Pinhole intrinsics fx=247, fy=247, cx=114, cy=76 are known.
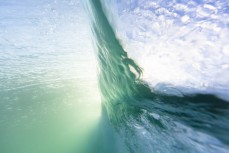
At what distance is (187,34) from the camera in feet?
6.06

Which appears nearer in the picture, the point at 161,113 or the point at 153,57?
the point at 153,57

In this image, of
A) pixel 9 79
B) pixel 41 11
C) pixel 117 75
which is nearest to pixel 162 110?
pixel 117 75

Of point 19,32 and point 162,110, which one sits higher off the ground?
point 19,32

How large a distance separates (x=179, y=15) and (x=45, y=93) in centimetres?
1501

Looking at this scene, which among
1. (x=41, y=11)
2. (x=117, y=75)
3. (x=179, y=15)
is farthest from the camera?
(x=41, y=11)

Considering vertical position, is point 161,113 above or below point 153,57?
below

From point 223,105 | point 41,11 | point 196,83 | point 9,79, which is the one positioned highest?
point 41,11

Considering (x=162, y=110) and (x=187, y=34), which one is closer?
(x=187, y=34)

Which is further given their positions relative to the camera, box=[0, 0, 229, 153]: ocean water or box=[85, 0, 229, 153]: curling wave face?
box=[85, 0, 229, 153]: curling wave face

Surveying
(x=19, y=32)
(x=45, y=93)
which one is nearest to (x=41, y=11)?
(x=19, y=32)

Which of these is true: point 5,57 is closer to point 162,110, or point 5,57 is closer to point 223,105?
point 162,110

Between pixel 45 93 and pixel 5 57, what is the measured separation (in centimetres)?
522

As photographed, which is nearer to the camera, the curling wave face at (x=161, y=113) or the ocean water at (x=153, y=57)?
the ocean water at (x=153, y=57)

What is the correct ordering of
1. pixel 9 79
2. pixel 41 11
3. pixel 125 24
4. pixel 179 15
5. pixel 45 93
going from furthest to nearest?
pixel 45 93, pixel 9 79, pixel 41 11, pixel 125 24, pixel 179 15
